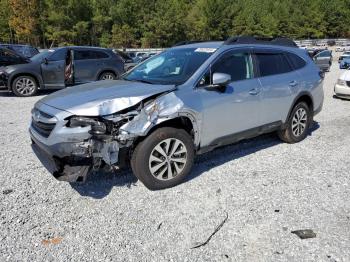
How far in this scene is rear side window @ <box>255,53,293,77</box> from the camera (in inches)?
209

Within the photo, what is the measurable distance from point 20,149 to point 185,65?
3.04 m

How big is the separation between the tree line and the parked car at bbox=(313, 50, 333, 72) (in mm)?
42617

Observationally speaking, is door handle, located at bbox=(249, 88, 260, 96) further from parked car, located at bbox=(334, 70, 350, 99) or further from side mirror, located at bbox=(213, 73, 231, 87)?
parked car, located at bbox=(334, 70, 350, 99)

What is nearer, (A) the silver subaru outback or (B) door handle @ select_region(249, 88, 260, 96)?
(A) the silver subaru outback

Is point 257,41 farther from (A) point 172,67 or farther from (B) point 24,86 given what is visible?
(B) point 24,86

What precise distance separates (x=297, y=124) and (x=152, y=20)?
202ft

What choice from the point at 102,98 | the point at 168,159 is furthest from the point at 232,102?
the point at 102,98

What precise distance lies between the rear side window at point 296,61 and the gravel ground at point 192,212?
1564 millimetres

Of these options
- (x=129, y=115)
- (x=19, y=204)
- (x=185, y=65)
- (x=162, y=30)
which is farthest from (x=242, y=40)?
(x=162, y=30)

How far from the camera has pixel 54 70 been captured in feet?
37.7

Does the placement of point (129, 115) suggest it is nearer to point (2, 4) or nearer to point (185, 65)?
point (185, 65)

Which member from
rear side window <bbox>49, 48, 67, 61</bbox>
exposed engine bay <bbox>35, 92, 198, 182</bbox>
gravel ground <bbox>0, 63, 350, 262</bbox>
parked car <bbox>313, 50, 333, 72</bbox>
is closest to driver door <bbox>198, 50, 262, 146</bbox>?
gravel ground <bbox>0, 63, 350, 262</bbox>

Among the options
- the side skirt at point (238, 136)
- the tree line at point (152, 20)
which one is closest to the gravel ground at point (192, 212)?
the side skirt at point (238, 136)

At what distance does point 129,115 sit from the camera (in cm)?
396
